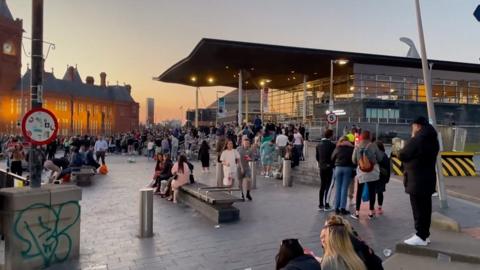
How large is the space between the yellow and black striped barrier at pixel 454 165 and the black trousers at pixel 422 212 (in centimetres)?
1253

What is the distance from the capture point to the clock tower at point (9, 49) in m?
76.2

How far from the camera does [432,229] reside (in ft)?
23.0

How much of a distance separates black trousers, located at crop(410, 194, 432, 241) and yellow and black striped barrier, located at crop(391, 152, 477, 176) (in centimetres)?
1253

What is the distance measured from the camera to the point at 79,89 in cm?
9669

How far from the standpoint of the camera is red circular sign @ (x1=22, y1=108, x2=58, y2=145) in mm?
6031

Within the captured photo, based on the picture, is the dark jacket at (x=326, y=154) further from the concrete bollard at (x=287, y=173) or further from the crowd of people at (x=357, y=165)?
the concrete bollard at (x=287, y=173)

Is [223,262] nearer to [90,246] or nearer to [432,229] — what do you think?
[90,246]

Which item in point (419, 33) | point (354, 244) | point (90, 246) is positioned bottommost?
point (90, 246)

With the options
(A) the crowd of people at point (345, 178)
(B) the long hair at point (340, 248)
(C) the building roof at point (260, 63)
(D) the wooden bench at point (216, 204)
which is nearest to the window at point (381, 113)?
(C) the building roof at point (260, 63)

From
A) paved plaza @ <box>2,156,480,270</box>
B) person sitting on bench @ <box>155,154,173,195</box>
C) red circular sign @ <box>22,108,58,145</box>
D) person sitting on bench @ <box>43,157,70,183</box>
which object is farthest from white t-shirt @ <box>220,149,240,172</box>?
person sitting on bench @ <box>43,157,70,183</box>

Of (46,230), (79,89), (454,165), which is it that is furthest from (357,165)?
(79,89)

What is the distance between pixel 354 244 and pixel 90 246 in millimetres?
5180

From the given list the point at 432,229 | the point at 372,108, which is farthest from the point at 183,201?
the point at 372,108

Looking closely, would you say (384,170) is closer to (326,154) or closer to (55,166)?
(326,154)
